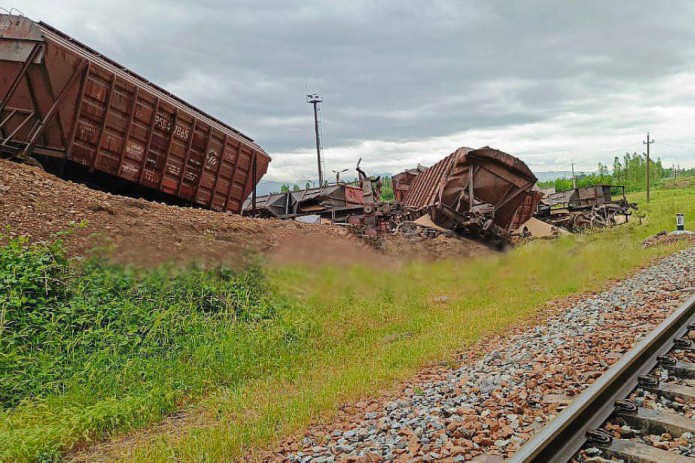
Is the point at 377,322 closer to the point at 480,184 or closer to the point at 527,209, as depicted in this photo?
the point at 480,184

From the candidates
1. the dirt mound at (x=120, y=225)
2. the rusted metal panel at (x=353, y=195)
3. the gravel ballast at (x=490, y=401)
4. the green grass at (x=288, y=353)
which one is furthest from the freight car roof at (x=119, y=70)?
the gravel ballast at (x=490, y=401)

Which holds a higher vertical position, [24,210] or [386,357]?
[24,210]

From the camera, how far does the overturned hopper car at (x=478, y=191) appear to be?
1434cm

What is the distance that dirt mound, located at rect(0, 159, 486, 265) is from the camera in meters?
7.96

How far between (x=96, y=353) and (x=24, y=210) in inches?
123

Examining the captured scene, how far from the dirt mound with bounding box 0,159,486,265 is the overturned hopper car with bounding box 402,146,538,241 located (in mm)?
4509

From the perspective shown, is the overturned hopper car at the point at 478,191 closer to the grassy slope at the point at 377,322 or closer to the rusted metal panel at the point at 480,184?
the rusted metal panel at the point at 480,184

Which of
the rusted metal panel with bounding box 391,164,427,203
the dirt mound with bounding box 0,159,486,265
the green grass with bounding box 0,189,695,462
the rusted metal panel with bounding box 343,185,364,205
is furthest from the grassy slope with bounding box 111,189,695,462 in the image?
the rusted metal panel with bounding box 391,164,427,203

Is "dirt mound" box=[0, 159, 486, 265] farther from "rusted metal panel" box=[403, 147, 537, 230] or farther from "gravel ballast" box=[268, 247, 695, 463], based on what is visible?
"rusted metal panel" box=[403, 147, 537, 230]

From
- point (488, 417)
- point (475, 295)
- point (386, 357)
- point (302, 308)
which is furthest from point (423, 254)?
point (488, 417)

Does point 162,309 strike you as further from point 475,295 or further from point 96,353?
point 475,295

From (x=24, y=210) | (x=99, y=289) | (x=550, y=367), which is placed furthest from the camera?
(x=24, y=210)

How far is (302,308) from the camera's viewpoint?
27.8 feet

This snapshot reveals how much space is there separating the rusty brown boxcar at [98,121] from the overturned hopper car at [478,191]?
602 centimetres
